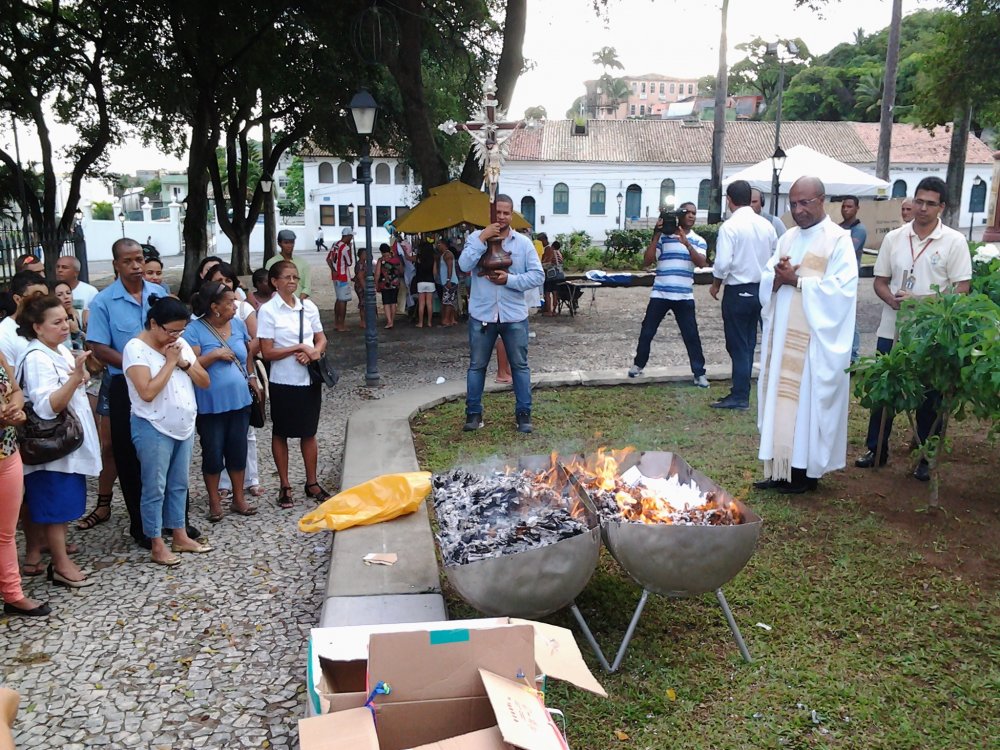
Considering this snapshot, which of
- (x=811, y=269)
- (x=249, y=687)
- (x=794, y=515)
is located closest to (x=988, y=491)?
(x=794, y=515)

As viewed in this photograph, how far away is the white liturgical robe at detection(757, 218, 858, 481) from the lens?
5.29 m

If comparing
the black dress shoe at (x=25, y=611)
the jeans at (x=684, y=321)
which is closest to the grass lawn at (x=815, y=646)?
the black dress shoe at (x=25, y=611)

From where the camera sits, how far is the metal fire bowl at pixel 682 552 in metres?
3.43

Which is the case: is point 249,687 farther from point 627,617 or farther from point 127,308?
point 127,308

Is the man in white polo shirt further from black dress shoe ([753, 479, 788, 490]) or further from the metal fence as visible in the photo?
the metal fence

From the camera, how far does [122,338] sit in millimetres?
5156

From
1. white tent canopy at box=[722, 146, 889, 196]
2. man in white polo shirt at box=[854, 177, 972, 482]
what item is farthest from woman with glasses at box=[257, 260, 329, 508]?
white tent canopy at box=[722, 146, 889, 196]

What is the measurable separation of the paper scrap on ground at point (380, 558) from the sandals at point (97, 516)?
86.2 inches

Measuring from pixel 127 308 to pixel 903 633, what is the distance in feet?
15.8

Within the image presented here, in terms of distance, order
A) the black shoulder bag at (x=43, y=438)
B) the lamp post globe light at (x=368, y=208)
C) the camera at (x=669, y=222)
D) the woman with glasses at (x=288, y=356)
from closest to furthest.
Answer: the black shoulder bag at (x=43, y=438), the woman with glasses at (x=288, y=356), the camera at (x=669, y=222), the lamp post globe light at (x=368, y=208)

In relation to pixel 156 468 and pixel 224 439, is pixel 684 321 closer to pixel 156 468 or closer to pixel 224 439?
pixel 224 439

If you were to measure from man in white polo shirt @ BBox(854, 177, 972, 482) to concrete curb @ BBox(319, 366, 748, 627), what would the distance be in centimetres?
329

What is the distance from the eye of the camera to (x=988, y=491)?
18.8 ft

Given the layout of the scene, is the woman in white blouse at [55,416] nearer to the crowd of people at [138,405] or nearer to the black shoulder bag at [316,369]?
the crowd of people at [138,405]
